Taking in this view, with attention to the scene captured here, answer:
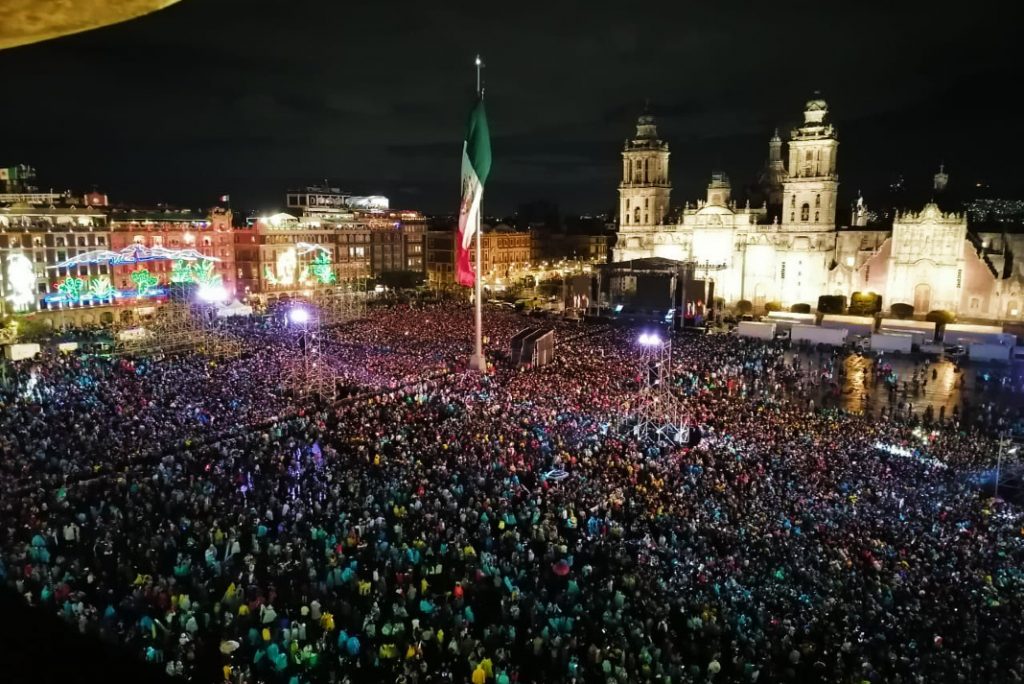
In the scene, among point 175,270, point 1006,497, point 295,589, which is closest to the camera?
point 295,589

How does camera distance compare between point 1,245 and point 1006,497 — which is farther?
point 1,245

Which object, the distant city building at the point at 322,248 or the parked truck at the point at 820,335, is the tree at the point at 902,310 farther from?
the distant city building at the point at 322,248

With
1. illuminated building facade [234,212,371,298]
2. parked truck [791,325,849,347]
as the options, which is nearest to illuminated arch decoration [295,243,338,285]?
illuminated building facade [234,212,371,298]

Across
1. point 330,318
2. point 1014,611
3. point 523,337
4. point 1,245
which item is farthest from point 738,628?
point 1,245

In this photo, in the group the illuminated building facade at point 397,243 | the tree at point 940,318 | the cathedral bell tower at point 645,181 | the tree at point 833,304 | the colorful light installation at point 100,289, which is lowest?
the tree at point 940,318

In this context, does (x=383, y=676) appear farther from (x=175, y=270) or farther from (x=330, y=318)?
(x=175, y=270)

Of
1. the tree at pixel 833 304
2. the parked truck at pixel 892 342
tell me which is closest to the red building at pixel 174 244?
the parked truck at pixel 892 342

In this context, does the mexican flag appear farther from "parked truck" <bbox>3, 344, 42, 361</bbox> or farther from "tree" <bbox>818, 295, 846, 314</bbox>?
"tree" <bbox>818, 295, 846, 314</bbox>
